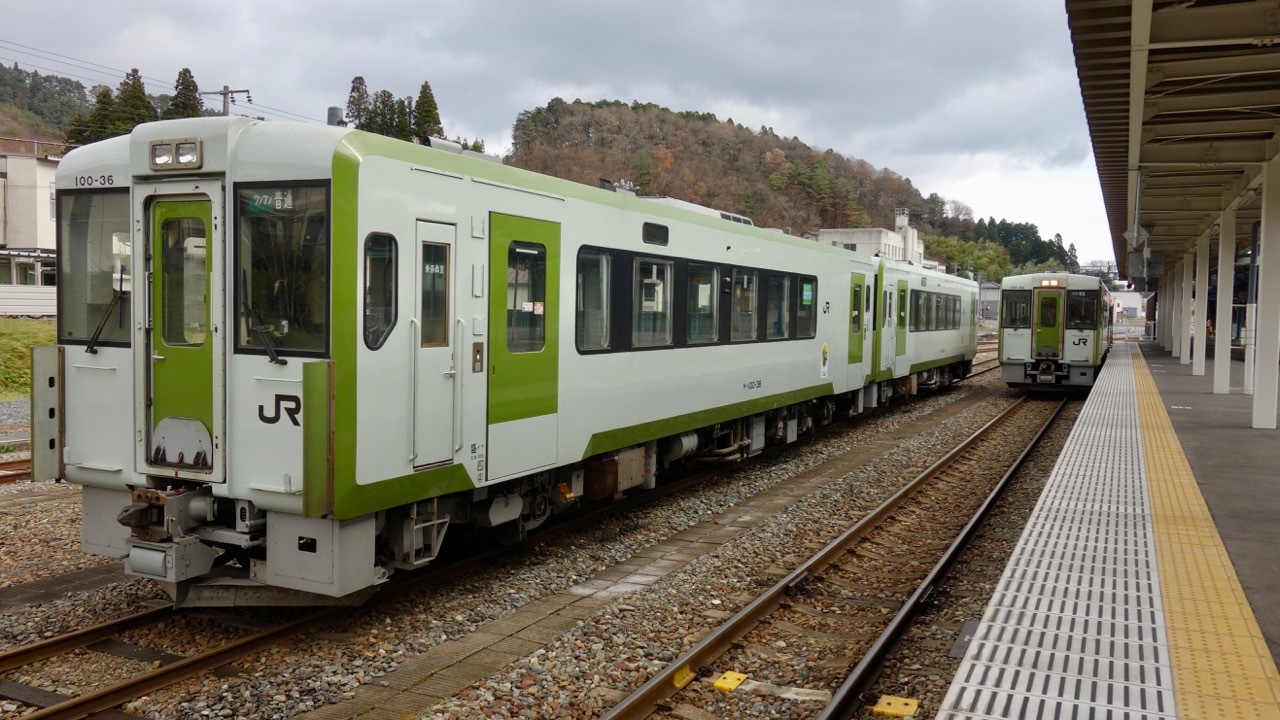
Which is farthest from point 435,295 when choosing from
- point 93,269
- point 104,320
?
point 93,269

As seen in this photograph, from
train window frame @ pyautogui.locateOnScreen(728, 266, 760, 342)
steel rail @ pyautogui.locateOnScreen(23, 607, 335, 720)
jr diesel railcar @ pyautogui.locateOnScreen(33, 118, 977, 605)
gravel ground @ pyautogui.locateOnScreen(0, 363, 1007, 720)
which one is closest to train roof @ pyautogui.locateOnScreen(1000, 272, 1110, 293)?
train window frame @ pyautogui.locateOnScreen(728, 266, 760, 342)

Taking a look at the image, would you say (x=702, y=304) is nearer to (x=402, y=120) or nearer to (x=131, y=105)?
(x=131, y=105)

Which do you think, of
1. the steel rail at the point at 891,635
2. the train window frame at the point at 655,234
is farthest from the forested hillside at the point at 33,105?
the steel rail at the point at 891,635

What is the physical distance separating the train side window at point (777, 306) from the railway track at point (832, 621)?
8.37 ft

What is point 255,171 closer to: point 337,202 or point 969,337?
point 337,202

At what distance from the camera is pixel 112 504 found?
6.10 m

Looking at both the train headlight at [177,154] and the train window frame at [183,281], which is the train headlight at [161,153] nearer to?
the train headlight at [177,154]

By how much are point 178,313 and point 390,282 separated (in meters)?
1.34

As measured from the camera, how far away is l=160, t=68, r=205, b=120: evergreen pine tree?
139 ft

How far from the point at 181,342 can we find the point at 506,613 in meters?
2.75

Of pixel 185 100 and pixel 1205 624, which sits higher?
pixel 185 100

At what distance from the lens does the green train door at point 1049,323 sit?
2292 cm

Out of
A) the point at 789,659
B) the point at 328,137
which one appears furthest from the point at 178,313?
the point at 789,659

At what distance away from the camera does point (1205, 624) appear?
16.8 ft
